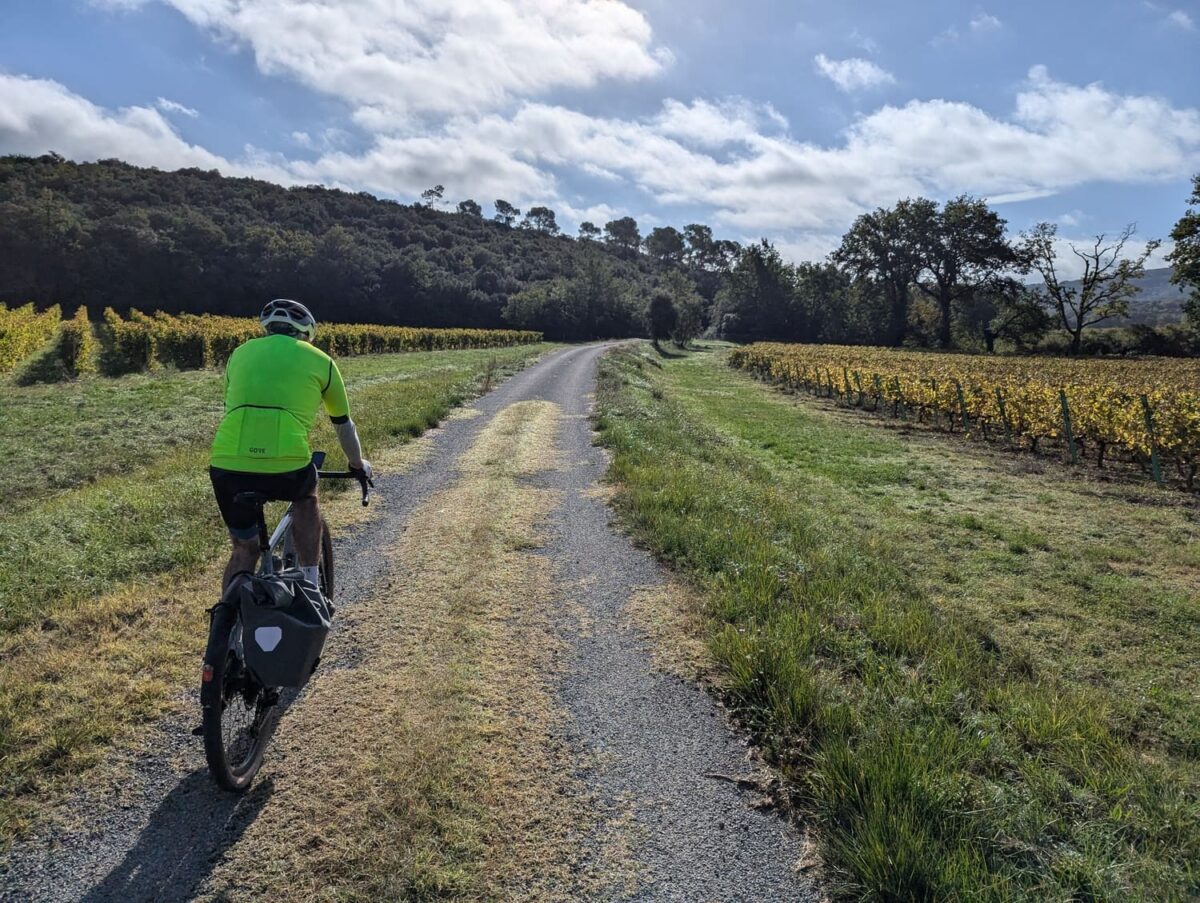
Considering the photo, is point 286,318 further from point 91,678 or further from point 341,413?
point 91,678

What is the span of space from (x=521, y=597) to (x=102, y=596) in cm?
333

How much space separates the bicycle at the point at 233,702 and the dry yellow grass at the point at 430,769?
17 centimetres

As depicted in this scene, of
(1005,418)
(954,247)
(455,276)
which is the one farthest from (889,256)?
(1005,418)

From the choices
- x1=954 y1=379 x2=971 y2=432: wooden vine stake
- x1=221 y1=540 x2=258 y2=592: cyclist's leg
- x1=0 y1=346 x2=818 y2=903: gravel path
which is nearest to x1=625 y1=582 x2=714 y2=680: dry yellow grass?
x1=0 y1=346 x2=818 y2=903: gravel path

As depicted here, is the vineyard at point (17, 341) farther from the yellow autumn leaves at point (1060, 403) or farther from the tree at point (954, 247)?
the tree at point (954, 247)

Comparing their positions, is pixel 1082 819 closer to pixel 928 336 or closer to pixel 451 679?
pixel 451 679

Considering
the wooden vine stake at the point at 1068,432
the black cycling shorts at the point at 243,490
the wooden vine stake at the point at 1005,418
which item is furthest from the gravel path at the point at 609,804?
the wooden vine stake at the point at 1005,418

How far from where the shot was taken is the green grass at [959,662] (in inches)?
101

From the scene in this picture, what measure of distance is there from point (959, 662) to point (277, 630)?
4.36m

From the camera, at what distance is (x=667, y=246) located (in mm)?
174250

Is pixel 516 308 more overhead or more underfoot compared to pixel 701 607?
more overhead

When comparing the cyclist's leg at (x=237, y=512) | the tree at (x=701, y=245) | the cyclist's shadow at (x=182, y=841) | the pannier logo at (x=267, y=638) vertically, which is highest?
the tree at (x=701, y=245)

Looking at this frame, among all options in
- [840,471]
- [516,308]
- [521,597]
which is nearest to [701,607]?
[521,597]

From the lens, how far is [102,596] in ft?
16.1
